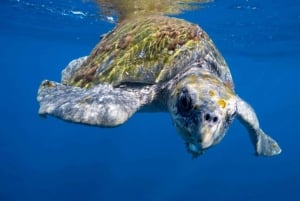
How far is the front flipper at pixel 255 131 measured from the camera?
584 cm

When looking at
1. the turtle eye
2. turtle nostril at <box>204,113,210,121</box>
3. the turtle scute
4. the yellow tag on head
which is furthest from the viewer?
the turtle scute

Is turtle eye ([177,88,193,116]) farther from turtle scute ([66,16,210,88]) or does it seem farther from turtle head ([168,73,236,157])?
turtle scute ([66,16,210,88])

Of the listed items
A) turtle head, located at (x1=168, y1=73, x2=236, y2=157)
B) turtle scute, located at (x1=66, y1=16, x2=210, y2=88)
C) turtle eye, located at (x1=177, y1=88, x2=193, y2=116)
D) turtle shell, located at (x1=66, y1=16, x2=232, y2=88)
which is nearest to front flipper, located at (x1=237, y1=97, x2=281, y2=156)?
turtle shell, located at (x1=66, y1=16, x2=232, y2=88)

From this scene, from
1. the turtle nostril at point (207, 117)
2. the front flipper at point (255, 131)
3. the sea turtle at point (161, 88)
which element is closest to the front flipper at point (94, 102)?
the sea turtle at point (161, 88)

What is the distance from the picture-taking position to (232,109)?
4.07 meters

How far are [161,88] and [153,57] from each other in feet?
2.17

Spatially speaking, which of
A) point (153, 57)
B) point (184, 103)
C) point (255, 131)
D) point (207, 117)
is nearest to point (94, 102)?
point (184, 103)

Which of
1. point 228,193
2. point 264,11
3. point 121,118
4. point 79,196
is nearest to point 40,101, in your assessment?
point 121,118

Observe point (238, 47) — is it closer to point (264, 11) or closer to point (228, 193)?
point (264, 11)

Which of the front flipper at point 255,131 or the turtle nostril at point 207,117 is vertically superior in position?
the turtle nostril at point 207,117

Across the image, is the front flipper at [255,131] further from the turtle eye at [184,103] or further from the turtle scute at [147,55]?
the turtle eye at [184,103]

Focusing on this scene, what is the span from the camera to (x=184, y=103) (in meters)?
4.19

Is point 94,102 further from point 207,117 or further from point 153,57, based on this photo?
point 207,117

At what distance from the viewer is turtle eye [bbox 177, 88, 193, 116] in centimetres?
407
